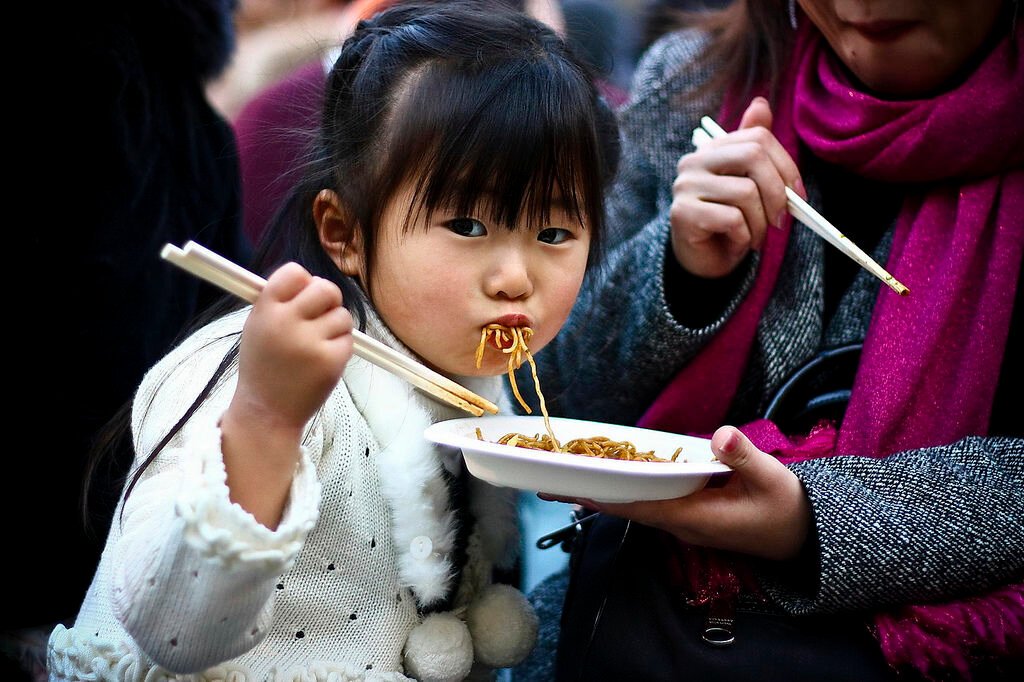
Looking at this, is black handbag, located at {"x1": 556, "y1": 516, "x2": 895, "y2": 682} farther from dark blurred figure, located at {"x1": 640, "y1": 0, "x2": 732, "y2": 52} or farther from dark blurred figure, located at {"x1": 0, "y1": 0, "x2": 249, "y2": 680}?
dark blurred figure, located at {"x1": 640, "y1": 0, "x2": 732, "y2": 52}

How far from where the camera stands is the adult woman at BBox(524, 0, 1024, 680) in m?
1.28

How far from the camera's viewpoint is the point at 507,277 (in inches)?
49.6

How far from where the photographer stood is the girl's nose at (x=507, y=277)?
49.7 inches

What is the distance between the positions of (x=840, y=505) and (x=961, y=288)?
51 centimetres

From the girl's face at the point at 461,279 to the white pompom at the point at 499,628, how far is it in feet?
1.12

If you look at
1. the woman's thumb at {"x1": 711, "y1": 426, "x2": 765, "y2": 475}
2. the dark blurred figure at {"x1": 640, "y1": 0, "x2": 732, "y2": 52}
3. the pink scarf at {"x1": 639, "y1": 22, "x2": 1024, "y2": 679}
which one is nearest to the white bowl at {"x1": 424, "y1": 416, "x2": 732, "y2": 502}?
the woman's thumb at {"x1": 711, "y1": 426, "x2": 765, "y2": 475}

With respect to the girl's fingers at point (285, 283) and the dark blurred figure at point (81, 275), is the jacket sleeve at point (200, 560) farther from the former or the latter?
the dark blurred figure at point (81, 275)

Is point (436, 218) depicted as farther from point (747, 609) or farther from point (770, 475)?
point (747, 609)

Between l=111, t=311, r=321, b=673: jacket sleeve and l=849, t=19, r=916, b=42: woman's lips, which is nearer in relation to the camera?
l=111, t=311, r=321, b=673: jacket sleeve

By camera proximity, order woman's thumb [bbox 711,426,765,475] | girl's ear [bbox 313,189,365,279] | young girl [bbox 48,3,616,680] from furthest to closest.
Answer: girl's ear [bbox 313,189,365,279]
woman's thumb [bbox 711,426,765,475]
young girl [bbox 48,3,616,680]

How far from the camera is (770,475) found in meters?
1.26

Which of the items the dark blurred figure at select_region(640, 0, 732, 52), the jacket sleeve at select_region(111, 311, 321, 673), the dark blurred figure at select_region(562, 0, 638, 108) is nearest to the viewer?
the jacket sleeve at select_region(111, 311, 321, 673)

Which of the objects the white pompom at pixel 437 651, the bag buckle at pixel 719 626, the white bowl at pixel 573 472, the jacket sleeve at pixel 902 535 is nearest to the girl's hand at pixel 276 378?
the white bowl at pixel 573 472

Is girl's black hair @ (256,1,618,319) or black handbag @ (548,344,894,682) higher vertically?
girl's black hair @ (256,1,618,319)
